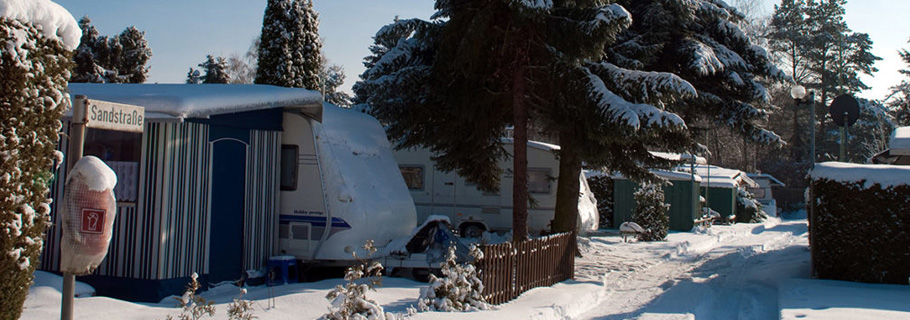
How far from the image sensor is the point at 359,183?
10922mm

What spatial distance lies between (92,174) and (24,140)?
1.97 ft

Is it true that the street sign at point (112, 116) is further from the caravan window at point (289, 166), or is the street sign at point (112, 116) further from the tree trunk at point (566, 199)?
the tree trunk at point (566, 199)

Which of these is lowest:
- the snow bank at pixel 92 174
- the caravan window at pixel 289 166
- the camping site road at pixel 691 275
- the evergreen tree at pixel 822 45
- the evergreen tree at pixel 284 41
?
the camping site road at pixel 691 275

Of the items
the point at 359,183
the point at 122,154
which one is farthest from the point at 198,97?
the point at 359,183

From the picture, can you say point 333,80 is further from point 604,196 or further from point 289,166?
point 289,166

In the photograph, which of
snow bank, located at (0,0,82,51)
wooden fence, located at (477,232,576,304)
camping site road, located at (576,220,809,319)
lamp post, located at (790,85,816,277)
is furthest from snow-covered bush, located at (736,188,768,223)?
snow bank, located at (0,0,82,51)

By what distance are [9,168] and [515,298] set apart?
22.1 ft

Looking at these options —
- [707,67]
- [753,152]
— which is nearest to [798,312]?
[707,67]

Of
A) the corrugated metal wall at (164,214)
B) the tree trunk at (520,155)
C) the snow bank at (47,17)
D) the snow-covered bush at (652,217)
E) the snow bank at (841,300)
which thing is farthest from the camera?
the snow-covered bush at (652,217)

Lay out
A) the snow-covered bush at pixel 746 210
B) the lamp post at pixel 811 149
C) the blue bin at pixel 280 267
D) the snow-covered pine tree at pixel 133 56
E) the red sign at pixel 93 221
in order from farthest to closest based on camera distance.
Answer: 1. the snow-covered pine tree at pixel 133 56
2. the snow-covered bush at pixel 746 210
3. the lamp post at pixel 811 149
4. the blue bin at pixel 280 267
5. the red sign at pixel 93 221

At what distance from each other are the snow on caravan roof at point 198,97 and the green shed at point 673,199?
1695cm

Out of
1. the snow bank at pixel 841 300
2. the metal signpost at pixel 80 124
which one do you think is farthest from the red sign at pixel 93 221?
the snow bank at pixel 841 300

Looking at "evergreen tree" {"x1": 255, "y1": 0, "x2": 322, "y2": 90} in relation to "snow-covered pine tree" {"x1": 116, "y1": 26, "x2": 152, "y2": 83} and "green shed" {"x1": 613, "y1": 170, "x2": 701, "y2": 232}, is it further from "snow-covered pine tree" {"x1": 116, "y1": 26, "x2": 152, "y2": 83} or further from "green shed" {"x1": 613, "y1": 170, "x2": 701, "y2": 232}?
"snow-covered pine tree" {"x1": 116, "y1": 26, "x2": 152, "y2": 83}

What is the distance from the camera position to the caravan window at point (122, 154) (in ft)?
28.4
